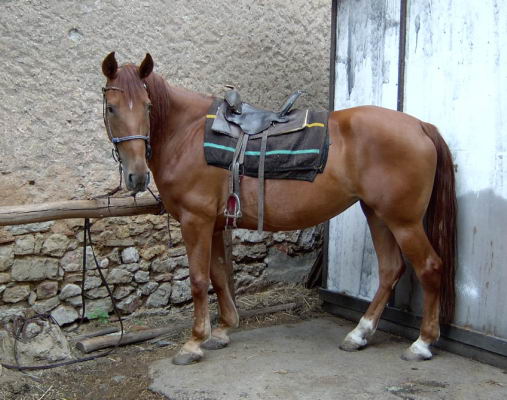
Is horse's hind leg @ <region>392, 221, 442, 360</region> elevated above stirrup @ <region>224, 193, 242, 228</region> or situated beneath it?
situated beneath

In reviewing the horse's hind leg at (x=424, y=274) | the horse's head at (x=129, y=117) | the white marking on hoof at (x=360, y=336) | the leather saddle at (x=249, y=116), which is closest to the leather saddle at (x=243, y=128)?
the leather saddle at (x=249, y=116)

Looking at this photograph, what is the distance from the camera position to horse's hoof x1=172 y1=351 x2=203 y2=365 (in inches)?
144

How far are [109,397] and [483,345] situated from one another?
100 inches

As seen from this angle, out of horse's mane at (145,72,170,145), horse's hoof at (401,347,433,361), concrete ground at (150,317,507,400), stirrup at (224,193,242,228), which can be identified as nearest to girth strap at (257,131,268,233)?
stirrup at (224,193,242,228)

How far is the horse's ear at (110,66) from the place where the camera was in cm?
316

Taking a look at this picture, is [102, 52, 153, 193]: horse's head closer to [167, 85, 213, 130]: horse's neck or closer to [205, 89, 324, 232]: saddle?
[167, 85, 213, 130]: horse's neck

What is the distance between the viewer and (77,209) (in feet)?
11.7

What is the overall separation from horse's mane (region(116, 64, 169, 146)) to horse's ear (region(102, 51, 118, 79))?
4 cm

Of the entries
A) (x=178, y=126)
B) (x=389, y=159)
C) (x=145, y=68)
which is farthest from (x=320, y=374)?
(x=145, y=68)

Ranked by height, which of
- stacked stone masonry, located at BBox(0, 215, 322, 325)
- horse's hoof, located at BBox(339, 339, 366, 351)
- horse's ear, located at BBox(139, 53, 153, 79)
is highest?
horse's ear, located at BBox(139, 53, 153, 79)

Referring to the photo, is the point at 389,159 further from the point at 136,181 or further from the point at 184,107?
the point at 136,181

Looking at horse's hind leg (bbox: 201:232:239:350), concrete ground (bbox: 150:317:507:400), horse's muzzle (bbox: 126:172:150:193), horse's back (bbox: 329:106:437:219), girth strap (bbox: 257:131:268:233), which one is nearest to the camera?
concrete ground (bbox: 150:317:507:400)

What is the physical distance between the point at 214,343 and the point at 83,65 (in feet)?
8.33

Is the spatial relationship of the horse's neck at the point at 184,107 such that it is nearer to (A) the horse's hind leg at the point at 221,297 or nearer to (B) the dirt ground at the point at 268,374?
(A) the horse's hind leg at the point at 221,297
